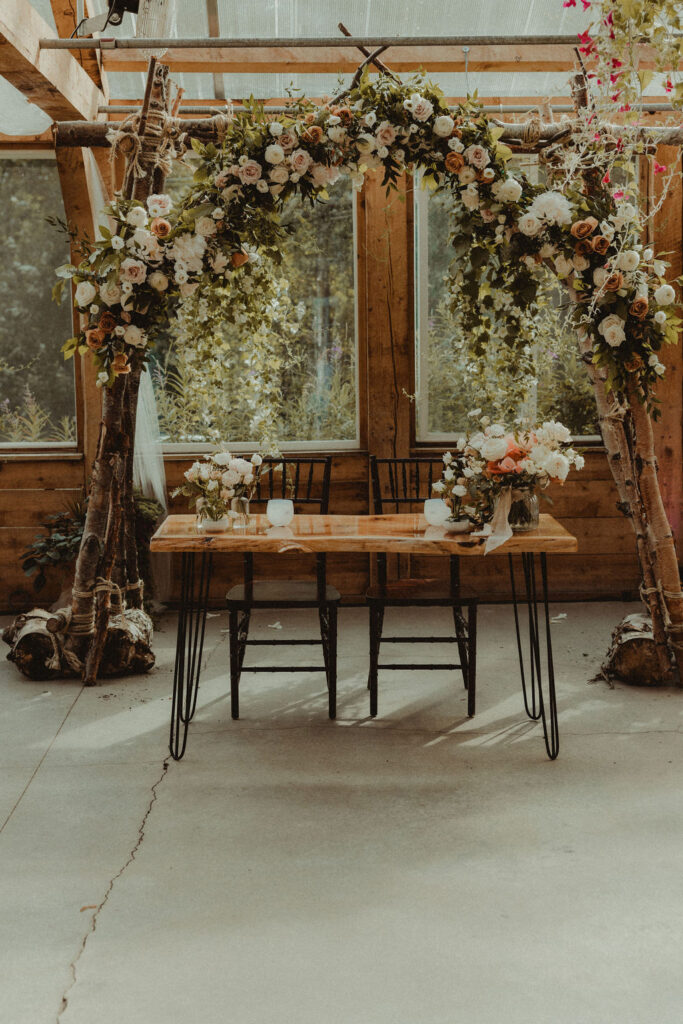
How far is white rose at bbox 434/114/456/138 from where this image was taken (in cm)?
359

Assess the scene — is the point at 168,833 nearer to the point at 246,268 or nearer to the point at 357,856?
the point at 357,856

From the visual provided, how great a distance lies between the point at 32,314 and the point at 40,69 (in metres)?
2.02

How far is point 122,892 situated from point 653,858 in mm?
1464

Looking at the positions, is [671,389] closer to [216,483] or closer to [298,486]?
[298,486]

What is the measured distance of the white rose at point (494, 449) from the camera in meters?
3.47

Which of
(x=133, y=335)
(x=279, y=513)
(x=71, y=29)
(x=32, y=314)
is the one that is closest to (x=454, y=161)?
(x=133, y=335)

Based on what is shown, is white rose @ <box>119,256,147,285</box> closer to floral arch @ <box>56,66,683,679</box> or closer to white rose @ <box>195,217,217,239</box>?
floral arch @ <box>56,66,683,679</box>

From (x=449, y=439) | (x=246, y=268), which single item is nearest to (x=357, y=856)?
(x=246, y=268)

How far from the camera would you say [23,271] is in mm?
5703

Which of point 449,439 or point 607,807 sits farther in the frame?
point 449,439

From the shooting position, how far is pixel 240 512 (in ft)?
12.6

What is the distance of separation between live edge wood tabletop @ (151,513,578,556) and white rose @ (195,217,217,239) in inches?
42.5

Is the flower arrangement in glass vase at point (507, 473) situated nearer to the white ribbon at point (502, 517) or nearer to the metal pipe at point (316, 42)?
the white ribbon at point (502, 517)

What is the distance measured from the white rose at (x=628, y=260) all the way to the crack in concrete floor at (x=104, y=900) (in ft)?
7.92
